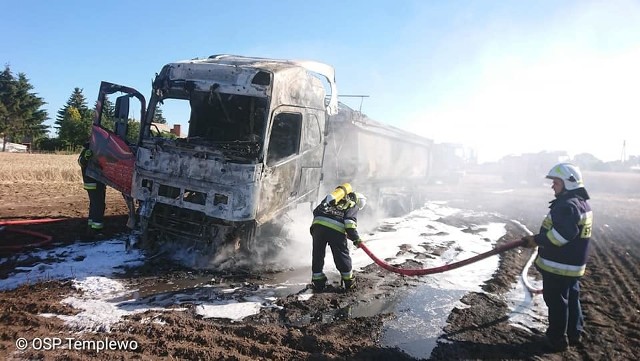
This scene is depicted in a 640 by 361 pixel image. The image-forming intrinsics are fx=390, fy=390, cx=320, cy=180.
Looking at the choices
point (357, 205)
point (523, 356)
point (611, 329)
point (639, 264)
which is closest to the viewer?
point (523, 356)

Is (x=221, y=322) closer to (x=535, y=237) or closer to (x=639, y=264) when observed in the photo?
(x=535, y=237)

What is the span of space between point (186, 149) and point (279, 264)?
234 centimetres

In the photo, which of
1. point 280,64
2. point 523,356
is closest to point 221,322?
point 523,356

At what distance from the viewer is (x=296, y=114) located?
21.1 ft

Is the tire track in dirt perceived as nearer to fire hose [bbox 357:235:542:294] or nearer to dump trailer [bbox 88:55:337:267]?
fire hose [bbox 357:235:542:294]

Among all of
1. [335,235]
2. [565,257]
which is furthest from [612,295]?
[335,235]

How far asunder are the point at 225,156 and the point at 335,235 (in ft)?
6.08

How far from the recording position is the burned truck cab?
5332 millimetres

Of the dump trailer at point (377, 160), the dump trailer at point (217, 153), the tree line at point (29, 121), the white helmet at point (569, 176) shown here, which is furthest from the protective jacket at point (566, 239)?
the tree line at point (29, 121)

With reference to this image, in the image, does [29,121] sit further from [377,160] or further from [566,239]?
[566,239]

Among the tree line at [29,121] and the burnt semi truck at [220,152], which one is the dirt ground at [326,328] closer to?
the burnt semi truck at [220,152]

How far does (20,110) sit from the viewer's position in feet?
151

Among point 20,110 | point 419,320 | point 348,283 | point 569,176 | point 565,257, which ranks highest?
point 20,110

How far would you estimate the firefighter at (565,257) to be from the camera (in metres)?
3.95
